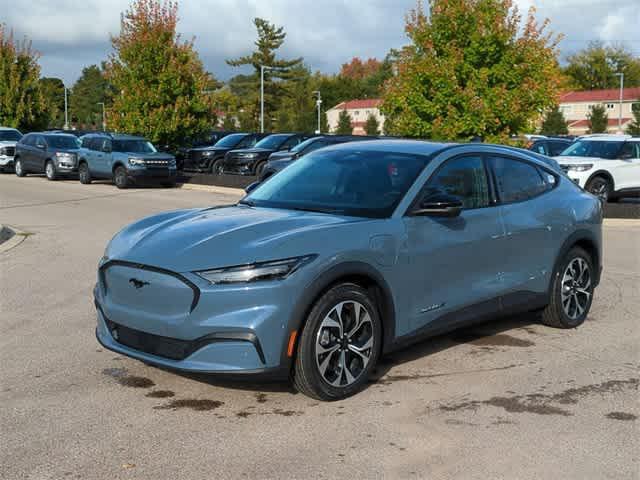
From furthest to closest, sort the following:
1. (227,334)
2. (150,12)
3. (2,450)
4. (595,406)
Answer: (150,12), (595,406), (227,334), (2,450)

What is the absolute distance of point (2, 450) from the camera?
443 centimetres

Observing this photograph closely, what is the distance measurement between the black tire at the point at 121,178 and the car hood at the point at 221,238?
19374mm

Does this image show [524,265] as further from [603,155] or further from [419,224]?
[603,155]

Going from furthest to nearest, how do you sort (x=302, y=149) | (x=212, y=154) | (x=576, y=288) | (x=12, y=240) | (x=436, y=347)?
(x=212, y=154) < (x=302, y=149) < (x=12, y=240) < (x=576, y=288) < (x=436, y=347)

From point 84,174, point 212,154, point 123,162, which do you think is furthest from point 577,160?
point 84,174

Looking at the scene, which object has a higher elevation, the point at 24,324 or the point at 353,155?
the point at 353,155

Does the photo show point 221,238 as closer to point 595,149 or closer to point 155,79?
point 595,149

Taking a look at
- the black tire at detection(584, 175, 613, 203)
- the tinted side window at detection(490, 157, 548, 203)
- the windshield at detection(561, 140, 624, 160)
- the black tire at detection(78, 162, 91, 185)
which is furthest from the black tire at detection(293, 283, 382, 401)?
the black tire at detection(78, 162, 91, 185)

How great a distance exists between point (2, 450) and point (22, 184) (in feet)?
77.8

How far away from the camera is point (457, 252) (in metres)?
6.00

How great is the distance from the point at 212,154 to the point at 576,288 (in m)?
24.3

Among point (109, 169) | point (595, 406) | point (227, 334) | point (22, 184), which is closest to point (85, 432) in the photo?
point (227, 334)

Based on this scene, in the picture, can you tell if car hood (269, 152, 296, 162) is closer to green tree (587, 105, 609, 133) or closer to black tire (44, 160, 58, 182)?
black tire (44, 160, 58, 182)

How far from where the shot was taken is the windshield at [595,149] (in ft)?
64.7
